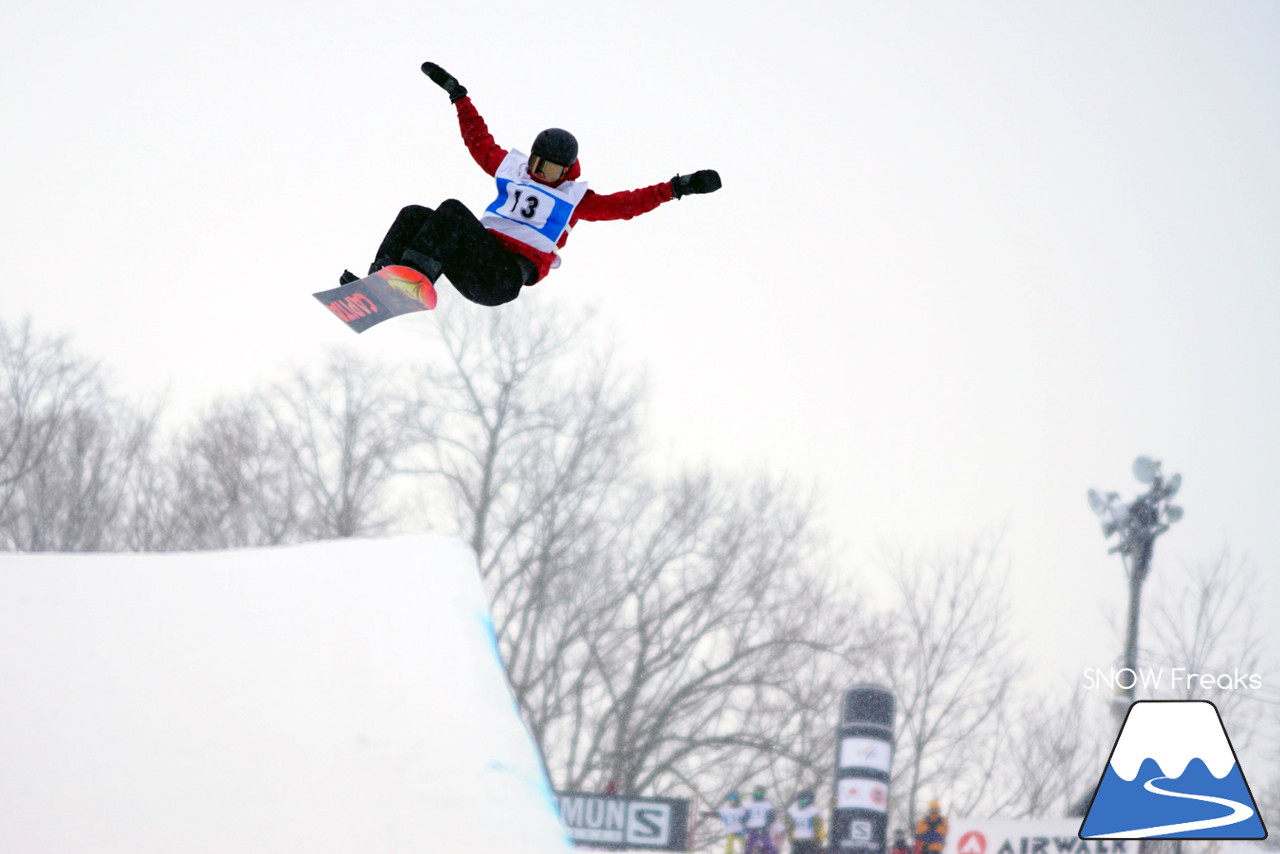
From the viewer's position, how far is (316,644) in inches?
231

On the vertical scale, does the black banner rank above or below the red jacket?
below

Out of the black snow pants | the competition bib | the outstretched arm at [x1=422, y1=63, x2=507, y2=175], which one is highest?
the outstretched arm at [x1=422, y1=63, x2=507, y2=175]

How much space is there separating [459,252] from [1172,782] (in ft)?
12.2

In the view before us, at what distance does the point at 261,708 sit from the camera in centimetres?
526

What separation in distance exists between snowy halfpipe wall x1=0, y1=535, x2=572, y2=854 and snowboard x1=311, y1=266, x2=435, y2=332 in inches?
56.4

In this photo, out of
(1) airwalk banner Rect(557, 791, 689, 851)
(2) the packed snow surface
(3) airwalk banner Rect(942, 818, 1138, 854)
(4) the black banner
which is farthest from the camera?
(1) airwalk banner Rect(557, 791, 689, 851)

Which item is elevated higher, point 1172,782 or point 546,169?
point 546,169

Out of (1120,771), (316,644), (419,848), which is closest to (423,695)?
(316,644)

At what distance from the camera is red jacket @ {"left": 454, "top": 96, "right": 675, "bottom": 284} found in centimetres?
596

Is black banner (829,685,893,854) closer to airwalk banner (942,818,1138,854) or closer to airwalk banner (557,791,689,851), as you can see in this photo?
airwalk banner (942,818,1138,854)

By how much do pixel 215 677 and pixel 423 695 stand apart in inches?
36.1

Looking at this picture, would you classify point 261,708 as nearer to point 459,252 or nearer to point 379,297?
point 379,297

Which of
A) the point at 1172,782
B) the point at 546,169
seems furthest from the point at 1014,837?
the point at 546,169

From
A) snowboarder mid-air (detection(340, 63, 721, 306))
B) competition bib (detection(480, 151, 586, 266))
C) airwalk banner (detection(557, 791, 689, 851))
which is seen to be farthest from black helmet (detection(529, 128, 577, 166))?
airwalk banner (detection(557, 791, 689, 851))
